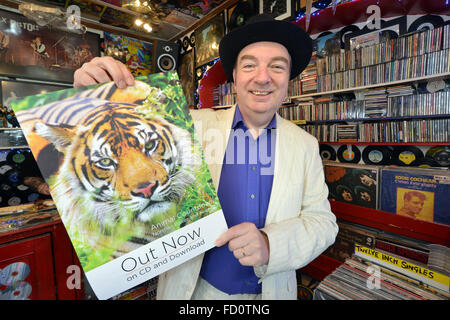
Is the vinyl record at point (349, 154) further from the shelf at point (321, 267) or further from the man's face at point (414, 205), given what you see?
the shelf at point (321, 267)

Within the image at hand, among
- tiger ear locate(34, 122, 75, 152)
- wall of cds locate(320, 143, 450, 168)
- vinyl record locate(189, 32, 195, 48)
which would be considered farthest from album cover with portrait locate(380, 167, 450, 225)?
vinyl record locate(189, 32, 195, 48)

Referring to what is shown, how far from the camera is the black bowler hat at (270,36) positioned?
79 cm

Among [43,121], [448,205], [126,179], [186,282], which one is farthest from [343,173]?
[43,121]

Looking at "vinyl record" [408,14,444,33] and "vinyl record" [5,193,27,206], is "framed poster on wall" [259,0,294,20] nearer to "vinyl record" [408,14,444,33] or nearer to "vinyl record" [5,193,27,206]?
"vinyl record" [408,14,444,33]

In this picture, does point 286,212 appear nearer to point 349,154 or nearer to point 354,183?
point 354,183

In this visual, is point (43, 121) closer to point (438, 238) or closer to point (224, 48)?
point (224, 48)

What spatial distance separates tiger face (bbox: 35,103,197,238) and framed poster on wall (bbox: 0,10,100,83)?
353cm

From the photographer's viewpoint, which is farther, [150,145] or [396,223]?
[396,223]

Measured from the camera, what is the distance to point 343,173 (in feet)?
6.48

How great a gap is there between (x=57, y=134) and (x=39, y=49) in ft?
12.1

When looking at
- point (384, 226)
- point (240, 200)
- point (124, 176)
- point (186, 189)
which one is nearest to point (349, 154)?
point (384, 226)

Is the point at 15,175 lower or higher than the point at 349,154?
lower

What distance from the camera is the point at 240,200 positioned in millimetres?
784

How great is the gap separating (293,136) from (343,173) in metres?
1.44
